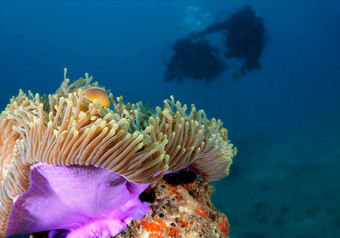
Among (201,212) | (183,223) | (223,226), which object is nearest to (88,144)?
(183,223)

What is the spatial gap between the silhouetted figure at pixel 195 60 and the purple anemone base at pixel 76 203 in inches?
605

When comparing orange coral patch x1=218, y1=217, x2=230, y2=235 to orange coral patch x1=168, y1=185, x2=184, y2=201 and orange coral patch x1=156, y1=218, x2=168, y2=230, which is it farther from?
orange coral patch x1=156, y1=218, x2=168, y2=230

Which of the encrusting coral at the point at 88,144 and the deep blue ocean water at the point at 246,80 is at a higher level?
the deep blue ocean water at the point at 246,80

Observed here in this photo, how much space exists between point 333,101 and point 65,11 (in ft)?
169

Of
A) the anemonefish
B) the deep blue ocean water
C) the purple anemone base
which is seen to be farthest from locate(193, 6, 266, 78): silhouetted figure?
the purple anemone base

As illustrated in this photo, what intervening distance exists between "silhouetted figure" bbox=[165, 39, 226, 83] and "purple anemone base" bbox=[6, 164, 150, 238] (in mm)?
15357

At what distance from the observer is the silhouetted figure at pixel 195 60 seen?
1641 cm

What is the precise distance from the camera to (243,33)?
15367mm

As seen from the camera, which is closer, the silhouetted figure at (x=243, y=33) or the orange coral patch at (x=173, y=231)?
the orange coral patch at (x=173, y=231)

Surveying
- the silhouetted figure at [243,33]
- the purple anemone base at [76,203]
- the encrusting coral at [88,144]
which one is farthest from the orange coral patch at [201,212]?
the silhouetted figure at [243,33]

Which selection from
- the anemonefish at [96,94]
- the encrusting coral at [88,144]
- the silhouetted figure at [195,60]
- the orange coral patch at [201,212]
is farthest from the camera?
the silhouetted figure at [195,60]

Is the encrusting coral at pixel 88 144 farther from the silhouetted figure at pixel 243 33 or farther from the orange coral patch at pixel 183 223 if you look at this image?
the silhouetted figure at pixel 243 33

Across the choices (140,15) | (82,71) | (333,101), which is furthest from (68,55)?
(333,101)

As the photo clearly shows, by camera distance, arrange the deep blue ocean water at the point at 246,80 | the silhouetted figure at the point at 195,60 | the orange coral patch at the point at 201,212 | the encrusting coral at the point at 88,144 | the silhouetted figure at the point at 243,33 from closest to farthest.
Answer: the encrusting coral at the point at 88,144 < the orange coral patch at the point at 201,212 < the deep blue ocean water at the point at 246,80 < the silhouetted figure at the point at 243,33 < the silhouetted figure at the point at 195,60
